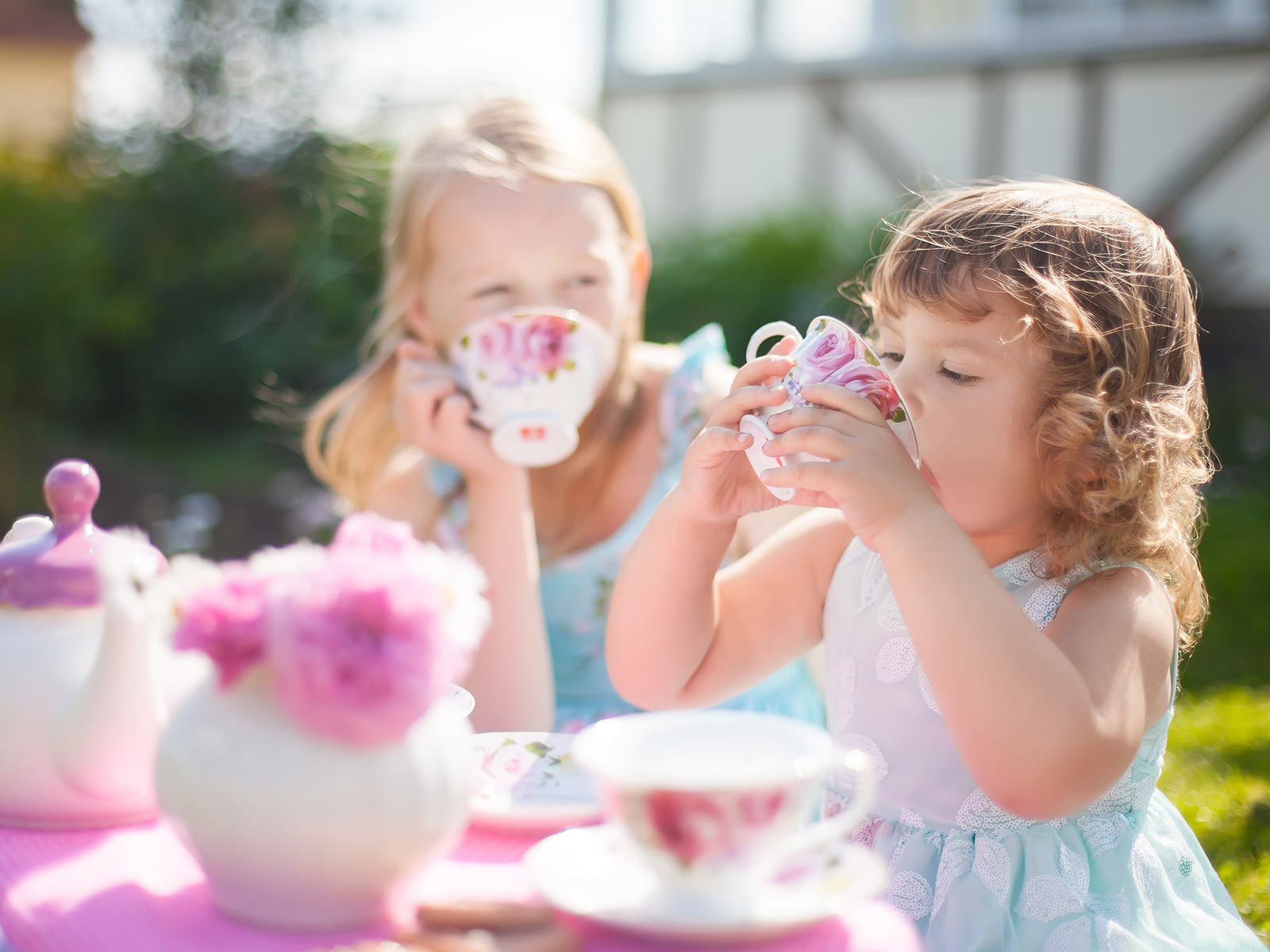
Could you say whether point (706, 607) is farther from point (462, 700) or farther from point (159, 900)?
point (159, 900)

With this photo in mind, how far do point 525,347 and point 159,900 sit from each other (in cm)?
128

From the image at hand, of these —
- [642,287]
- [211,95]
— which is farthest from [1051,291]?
[211,95]

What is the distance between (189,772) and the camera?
3.35ft

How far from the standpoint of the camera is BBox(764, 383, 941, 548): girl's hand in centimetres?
141

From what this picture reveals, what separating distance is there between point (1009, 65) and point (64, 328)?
646 centimetres

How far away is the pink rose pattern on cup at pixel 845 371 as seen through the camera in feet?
4.83

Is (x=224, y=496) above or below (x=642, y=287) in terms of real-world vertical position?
below

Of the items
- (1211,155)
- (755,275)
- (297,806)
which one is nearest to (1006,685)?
(297,806)

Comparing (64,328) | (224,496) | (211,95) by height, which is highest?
(211,95)

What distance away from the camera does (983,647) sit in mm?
1354

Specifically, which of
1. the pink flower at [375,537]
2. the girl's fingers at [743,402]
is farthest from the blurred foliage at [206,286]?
the pink flower at [375,537]

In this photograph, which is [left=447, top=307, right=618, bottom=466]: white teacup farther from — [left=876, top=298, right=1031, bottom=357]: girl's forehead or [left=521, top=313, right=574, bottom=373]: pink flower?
[left=876, top=298, right=1031, bottom=357]: girl's forehead

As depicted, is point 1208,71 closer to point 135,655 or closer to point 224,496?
point 224,496

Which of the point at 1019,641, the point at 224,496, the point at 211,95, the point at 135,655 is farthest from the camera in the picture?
the point at 211,95
